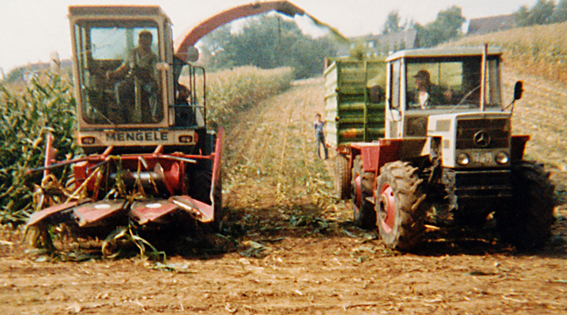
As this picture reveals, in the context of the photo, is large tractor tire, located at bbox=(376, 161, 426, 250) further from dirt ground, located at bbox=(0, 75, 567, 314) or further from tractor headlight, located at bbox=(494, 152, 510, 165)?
tractor headlight, located at bbox=(494, 152, 510, 165)

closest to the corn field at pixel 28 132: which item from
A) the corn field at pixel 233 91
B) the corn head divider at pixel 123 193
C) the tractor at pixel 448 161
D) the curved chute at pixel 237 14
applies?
the corn head divider at pixel 123 193

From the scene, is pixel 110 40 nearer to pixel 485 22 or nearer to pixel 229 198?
pixel 229 198

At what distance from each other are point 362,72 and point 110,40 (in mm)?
4790

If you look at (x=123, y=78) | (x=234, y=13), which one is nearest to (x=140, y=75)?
(x=123, y=78)

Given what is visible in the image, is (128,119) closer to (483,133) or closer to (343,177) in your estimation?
(343,177)

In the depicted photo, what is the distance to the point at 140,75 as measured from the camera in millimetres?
5836

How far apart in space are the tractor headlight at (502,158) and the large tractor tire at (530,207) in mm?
278

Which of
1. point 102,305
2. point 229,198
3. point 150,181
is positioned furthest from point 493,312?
point 229,198

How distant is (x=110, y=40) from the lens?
5758mm

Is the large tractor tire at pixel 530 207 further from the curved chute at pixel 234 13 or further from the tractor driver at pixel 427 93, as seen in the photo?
the curved chute at pixel 234 13

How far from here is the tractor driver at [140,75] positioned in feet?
18.9

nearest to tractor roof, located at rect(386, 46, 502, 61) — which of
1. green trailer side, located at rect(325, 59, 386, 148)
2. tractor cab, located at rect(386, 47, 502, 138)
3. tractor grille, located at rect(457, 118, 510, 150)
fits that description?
tractor cab, located at rect(386, 47, 502, 138)

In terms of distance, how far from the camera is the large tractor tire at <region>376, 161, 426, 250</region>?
4539 millimetres

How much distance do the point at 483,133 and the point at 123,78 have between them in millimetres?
4630
